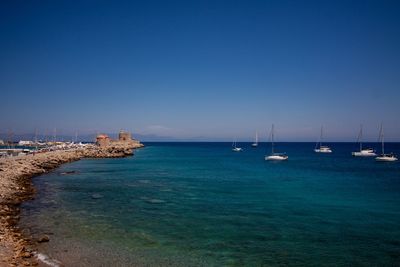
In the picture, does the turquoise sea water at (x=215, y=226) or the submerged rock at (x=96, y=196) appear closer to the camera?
the turquoise sea water at (x=215, y=226)

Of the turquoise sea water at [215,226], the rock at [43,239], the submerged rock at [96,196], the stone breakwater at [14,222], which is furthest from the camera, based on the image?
the submerged rock at [96,196]

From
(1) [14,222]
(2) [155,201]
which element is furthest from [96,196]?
(1) [14,222]

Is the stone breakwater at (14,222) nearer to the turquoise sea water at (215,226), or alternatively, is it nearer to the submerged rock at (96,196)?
the turquoise sea water at (215,226)

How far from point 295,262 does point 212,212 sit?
32.1ft

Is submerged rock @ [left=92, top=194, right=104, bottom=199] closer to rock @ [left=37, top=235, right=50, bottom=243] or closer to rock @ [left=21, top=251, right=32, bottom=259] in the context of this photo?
rock @ [left=37, top=235, right=50, bottom=243]

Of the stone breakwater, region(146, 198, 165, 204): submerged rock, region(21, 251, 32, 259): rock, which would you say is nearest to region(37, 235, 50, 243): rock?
the stone breakwater

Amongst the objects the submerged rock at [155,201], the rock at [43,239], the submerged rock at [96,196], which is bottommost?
the submerged rock at [96,196]

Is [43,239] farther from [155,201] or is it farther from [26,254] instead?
[155,201]

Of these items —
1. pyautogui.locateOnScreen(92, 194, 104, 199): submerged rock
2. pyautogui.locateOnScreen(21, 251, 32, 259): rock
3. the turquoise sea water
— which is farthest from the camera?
pyautogui.locateOnScreen(92, 194, 104, 199): submerged rock

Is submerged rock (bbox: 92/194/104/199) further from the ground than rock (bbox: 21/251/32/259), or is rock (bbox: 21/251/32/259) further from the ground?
rock (bbox: 21/251/32/259)

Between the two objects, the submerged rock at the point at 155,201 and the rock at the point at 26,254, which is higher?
the rock at the point at 26,254

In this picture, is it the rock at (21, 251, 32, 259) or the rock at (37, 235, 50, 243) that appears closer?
the rock at (21, 251, 32, 259)

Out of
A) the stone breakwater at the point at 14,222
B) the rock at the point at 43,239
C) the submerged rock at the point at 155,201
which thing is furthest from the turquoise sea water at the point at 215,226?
the stone breakwater at the point at 14,222

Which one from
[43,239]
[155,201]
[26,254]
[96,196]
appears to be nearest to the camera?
[26,254]
